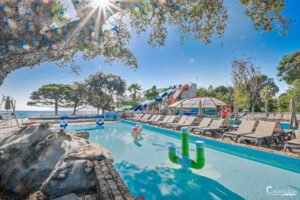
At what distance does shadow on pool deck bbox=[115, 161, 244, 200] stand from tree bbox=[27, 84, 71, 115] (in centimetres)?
3144

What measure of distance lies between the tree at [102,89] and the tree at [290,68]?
33.0 meters

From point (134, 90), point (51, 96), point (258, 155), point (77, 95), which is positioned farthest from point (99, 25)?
point (51, 96)

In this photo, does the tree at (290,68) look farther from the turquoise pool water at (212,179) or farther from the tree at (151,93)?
the turquoise pool water at (212,179)

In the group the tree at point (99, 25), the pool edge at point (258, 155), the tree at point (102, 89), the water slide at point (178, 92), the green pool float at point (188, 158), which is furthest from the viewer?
the water slide at point (178, 92)

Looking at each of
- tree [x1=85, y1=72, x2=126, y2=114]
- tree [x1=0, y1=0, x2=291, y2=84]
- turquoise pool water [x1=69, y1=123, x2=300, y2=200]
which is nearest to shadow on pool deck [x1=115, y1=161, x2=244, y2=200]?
turquoise pool water [x1=69, y1=123, x2=300, y2=200]

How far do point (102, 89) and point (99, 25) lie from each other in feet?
102

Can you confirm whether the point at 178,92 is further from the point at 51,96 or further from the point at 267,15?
the point at 267,15

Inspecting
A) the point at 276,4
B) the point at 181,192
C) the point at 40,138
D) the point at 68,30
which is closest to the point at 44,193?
the point at 40,138

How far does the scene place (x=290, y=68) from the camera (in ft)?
107

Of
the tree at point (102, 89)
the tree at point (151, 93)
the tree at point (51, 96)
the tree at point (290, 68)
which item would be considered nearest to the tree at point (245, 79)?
the tree at point (290, 68)

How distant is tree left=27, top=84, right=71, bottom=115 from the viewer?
1273 inches

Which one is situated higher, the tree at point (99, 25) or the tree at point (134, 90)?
the tree at point (134, 90)

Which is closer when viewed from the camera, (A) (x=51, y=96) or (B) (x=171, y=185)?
(B) (x=171, y=185)

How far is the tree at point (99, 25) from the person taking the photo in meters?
3.67
